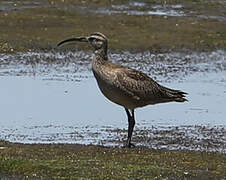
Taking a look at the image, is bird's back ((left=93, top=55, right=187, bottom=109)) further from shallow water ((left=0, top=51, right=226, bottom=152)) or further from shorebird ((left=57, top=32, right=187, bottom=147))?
shallow water ((left=0, top=51, right=226, bottom=152))

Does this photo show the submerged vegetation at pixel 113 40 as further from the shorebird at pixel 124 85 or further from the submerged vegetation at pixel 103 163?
the shorebird at pixel 124 85

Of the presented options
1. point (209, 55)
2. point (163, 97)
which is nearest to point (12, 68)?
point (209, 55)

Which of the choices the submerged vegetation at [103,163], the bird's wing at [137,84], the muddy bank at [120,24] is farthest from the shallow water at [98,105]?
the muddy bank at [120,24]

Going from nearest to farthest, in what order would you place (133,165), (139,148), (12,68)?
(133,165) → (139,148) → (12,68)

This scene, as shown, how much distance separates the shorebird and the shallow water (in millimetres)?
640

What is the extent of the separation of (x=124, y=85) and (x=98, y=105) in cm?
373

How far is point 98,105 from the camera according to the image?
16.6 m

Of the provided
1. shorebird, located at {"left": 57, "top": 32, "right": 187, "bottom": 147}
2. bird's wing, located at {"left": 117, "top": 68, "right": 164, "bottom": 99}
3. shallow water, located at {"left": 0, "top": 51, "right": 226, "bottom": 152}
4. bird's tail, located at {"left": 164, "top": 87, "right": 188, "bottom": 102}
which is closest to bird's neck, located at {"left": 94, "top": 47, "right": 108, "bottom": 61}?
shorebird, located at {"left": 57, "top": 32, "right": 187, "bottom": 147}

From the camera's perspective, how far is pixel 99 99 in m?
17.2

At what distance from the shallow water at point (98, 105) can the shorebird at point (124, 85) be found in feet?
2.10

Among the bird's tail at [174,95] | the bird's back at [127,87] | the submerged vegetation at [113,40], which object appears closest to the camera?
the submerged vegetation at [113,40]

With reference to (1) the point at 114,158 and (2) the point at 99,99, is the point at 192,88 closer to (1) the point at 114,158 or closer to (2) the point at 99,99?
(2) the point at 99,99

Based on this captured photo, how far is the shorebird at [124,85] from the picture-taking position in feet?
42.1

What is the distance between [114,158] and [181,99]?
2.01m
